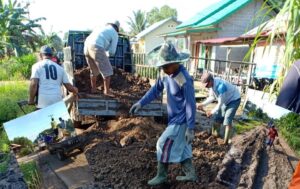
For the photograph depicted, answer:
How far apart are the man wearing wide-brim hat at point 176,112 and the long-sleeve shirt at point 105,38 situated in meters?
2.32

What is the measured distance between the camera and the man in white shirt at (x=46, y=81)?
4406 millimetres

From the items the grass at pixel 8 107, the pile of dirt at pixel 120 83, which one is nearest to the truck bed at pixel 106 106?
the pile of dirt at pixel 120 83

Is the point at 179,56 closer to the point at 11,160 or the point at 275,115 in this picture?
the point at 11,160

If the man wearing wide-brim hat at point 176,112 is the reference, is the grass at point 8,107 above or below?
below

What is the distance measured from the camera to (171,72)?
3111mm

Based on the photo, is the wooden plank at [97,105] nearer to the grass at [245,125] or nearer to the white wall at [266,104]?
the grass at [245,125]

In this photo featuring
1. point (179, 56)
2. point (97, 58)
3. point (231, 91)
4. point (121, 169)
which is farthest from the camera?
point (97, 58)

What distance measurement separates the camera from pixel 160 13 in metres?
63.2

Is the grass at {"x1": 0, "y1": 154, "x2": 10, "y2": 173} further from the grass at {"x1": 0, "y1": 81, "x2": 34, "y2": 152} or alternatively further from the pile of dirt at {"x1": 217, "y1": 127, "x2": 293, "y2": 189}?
the pile of dirt at {"x1": 217, "y1": 127, "x2": 293, "y2": 189}

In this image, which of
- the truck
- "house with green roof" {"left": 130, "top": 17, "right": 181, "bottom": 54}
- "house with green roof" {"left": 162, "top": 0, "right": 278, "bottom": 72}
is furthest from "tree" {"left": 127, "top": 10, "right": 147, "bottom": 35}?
the truck

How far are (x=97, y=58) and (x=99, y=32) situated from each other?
505mm

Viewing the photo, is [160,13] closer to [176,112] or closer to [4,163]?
[4,163]

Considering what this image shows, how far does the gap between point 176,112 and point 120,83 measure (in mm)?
3388

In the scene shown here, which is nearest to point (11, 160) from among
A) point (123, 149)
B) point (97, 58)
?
point (123, 149)
